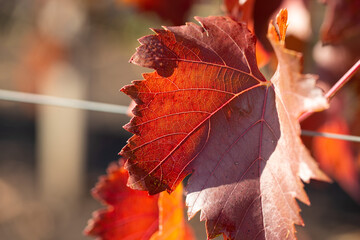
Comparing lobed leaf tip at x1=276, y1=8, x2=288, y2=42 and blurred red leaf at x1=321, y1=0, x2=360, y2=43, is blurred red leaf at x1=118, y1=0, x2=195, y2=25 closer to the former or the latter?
blurred red leaf at x1=321, y1=0, x2=360, y2=43

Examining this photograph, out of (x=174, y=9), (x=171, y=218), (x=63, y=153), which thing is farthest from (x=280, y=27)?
(x=63, y=153)

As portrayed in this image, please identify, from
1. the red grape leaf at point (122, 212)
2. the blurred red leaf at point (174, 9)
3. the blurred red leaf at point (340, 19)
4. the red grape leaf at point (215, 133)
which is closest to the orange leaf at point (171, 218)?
the red grape leaf at point (122, 212)

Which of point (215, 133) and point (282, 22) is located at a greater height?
point (282, 22)

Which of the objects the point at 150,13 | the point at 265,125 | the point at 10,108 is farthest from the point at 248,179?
the point at 10,108

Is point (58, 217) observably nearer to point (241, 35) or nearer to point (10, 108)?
point (10, 108)

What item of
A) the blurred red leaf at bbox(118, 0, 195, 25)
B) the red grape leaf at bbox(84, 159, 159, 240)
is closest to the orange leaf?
the red grape leaf at bbox(84, 159, 159, 240)

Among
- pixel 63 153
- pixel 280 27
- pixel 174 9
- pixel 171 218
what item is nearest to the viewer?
pixel 280 27

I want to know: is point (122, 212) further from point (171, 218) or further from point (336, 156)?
point (336, 156)

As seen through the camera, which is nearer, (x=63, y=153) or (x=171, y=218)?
(x=171, y=218)
